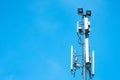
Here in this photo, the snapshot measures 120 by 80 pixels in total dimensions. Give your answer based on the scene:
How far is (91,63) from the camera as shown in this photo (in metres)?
36.8

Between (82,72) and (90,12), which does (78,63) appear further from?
(90,12)

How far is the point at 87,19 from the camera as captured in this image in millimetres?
37625

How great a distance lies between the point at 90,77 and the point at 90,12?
12.9ft

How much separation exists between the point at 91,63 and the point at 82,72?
3.04 ft

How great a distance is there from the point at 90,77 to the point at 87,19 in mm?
3587

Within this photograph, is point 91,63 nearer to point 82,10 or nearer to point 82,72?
point 82,72

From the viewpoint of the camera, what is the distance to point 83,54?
3675 cm

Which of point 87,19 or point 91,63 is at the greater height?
point 87,19

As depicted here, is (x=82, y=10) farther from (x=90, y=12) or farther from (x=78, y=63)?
(x=78, y=63)

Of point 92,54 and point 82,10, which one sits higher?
point 82,10

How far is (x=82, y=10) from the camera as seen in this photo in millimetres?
37375

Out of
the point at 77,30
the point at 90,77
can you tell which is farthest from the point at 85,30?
the point at 90,77

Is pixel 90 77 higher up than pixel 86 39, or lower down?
lower down

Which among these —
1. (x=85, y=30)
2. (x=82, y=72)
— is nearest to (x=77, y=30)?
(x=85, y=30)
